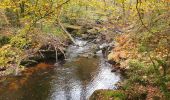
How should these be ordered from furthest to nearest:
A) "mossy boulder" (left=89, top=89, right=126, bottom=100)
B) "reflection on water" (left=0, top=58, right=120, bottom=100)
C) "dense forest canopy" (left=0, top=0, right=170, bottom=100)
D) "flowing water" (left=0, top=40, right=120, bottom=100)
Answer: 1. "flowing water" (left=0, top=40, right=120, bottom=100)
2. "reflection on water" (left=0, top=58, right=120, bottom=100)
3. "mossy boulder" (left=89, top=89, right=126, bottom=100)
4. "dense forest canopy" (left=0, top=0, right=170, bottom=100)

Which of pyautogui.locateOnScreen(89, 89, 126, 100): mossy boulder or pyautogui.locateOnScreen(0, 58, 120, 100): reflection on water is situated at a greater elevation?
pyautogui.locateOnScreen(89, 89, 126, 100): mossy boulder

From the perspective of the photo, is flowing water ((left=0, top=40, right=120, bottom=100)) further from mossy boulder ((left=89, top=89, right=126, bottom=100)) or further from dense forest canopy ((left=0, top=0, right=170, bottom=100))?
mossy boulder ((left=89, top=89, right=126, bottom=100))

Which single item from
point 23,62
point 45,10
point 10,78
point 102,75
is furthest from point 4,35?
point 45,10

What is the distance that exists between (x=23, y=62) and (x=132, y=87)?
11.2 metres

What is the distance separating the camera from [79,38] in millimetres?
35094

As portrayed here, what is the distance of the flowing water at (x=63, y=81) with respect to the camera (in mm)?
17734

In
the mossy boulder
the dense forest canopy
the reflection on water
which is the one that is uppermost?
the dense forest canopy

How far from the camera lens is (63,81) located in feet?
66.0

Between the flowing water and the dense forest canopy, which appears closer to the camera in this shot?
the dense forest canopy

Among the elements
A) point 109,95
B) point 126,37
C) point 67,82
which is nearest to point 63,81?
point 67,82

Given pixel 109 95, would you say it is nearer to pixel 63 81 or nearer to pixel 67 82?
pixel 67 82

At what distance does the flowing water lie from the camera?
17734mm

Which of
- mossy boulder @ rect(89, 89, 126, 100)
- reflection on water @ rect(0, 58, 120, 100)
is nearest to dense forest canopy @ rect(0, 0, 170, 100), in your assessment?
mossy boulder @ rect(89, 89, 126, 100)

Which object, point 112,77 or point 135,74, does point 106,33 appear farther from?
point 135,74
